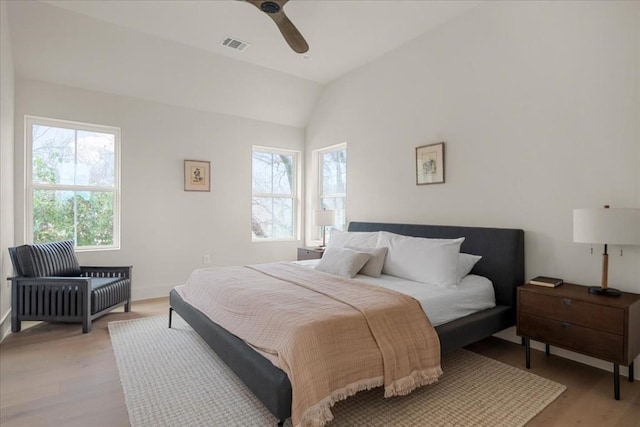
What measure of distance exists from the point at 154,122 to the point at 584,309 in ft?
16.7

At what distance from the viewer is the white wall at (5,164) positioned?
3162 mm

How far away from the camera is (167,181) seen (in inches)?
186

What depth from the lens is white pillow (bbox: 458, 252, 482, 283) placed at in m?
2.96

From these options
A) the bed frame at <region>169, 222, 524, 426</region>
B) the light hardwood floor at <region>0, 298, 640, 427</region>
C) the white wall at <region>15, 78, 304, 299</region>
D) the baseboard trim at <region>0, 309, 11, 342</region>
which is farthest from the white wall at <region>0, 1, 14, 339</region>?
the bed frame at <region>169, 222, 524, 426</region>

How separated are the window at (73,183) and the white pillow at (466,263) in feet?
13.7

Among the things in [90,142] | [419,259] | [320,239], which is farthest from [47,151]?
[419,259]

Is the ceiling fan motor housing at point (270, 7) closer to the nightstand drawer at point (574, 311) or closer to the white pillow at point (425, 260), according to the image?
the white pillow at point (425, 260)

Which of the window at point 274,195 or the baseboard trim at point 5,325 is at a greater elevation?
the window at point 274,195

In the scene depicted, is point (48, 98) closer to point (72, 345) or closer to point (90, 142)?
point (90, 142)

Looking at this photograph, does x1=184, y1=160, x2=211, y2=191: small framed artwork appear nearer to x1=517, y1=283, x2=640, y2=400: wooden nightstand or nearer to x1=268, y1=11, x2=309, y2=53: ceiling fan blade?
x1=268, y1=11, x2=309, y2=53: ceiling fan blade

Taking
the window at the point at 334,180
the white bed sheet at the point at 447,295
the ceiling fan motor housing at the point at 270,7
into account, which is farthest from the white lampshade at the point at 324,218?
the ceiling fan motor housing at the point at 270,7

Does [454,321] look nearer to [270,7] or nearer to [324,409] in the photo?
[324,409]

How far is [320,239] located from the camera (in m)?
5.91

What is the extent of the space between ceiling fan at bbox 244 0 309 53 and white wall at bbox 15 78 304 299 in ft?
8.70
